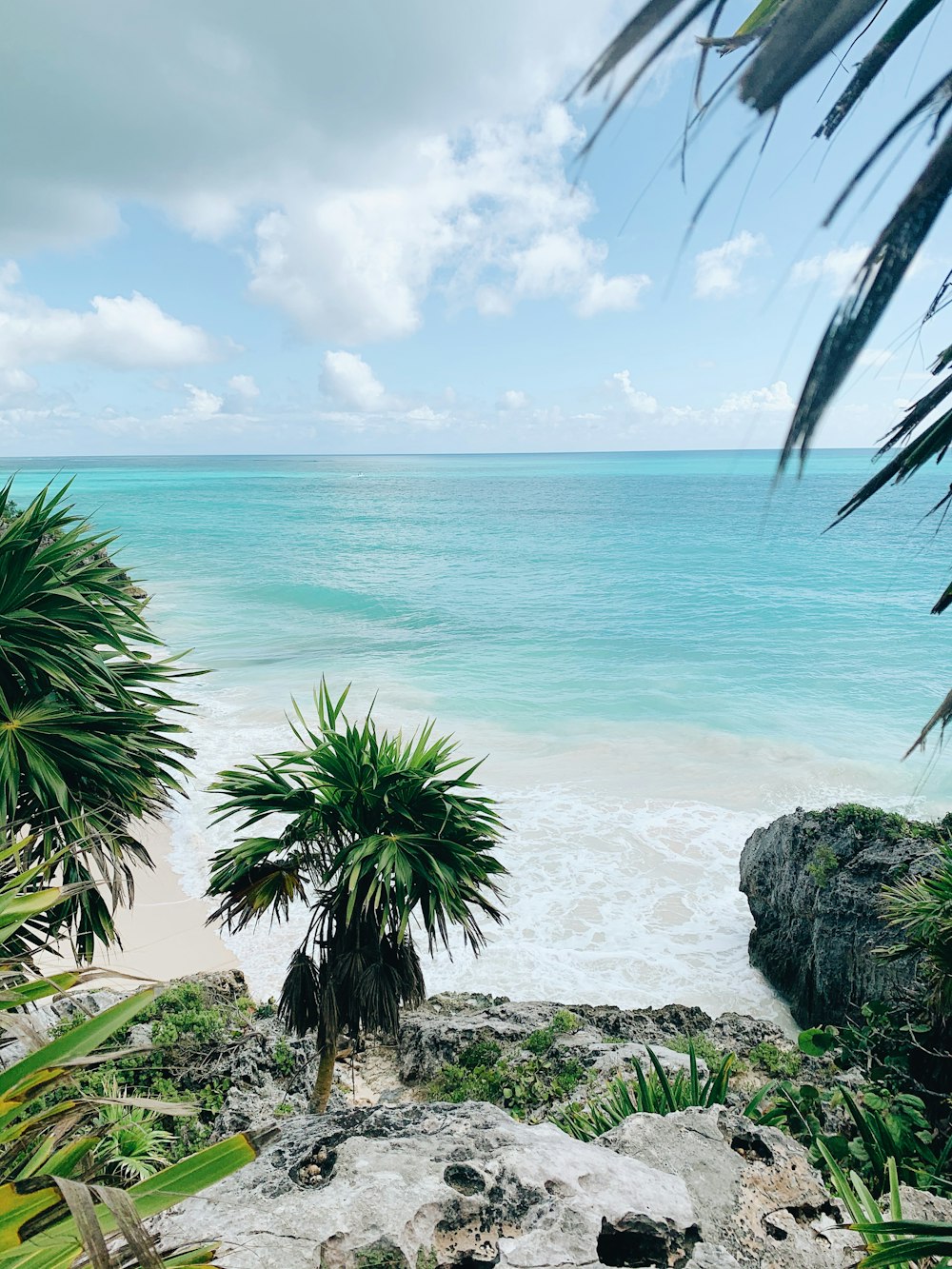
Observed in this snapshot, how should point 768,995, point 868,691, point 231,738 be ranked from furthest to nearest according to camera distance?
1. point 868,691
2. point 231,738
3. point 768,995

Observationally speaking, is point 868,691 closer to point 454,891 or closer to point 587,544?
point 454,891

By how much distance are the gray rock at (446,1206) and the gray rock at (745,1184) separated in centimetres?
17

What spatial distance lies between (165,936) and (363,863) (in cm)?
667

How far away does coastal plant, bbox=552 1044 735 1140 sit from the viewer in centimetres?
432

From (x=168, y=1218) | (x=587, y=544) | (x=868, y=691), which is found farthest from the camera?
(x=587, y=544)

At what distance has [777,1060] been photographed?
246 inches

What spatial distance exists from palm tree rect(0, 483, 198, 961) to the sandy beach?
4317 mm

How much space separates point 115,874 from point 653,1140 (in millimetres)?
3513

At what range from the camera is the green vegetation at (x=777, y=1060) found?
20.0 ft

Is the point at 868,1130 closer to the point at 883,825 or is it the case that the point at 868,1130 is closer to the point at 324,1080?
the point at 324,1080

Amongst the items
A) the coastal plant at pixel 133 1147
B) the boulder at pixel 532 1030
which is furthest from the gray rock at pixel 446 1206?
the boulder at pixel 532 1030

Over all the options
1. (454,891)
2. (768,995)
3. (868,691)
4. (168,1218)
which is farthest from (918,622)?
(168,1218)

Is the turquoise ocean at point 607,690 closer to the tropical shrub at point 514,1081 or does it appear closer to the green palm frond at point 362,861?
the green palm frond at point 362,861

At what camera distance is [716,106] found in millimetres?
957
